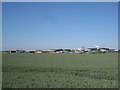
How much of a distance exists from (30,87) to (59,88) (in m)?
1.07

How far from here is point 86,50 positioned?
80.1 metres

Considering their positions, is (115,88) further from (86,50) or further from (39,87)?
(86,50)

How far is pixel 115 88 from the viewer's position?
6281 mm

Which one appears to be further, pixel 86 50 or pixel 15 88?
pixel 86 50

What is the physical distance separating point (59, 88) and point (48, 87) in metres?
0.43

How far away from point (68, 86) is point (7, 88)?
88.9 inches

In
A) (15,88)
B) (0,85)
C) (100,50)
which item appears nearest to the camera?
(15,88)

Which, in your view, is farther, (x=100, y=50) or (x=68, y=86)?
(x=100, y=50)

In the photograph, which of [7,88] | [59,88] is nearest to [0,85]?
[7,88]

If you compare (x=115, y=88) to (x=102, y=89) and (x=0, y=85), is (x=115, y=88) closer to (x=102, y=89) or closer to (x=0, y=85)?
(x=102, y=89)

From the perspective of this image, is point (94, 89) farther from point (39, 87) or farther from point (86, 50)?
point (86, 50)

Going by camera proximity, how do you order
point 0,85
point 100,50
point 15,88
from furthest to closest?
point 100,50
point 0,85
point 15,88

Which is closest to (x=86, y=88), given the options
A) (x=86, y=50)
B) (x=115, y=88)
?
(x=115, y=88)

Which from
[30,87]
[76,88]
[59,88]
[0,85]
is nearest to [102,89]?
[76,88]
